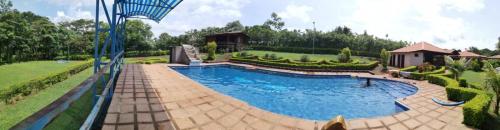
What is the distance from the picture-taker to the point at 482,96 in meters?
6.64

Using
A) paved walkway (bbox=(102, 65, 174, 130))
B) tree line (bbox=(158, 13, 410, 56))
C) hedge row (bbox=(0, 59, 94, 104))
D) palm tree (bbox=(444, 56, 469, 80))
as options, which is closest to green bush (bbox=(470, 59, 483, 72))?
palm tree (bbox=(444, 56, 469, 80))

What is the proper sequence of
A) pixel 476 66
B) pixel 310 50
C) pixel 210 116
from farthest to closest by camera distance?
pixel 310 50, pixel 476 66, pixel 210 116

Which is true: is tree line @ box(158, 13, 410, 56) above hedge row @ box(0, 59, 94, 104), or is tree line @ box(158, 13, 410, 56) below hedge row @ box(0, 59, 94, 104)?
above

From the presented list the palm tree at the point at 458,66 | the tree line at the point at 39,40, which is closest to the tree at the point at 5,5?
the tree line at the point at 39,40

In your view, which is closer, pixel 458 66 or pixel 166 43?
pixel 458 66

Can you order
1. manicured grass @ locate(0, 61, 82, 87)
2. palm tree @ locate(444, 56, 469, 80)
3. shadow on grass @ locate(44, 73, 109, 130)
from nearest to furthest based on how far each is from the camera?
shadow on grass @ locate(44, 73, 109, 130) < manicured grass @ locate(0, 61, 82, 87) < palm tree @ locate(444, 56, 469, 80)

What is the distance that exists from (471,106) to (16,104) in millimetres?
10331

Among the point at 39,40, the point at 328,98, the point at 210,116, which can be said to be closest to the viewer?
the point at 210,116

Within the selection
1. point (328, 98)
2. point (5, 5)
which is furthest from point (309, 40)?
point (5, 5)

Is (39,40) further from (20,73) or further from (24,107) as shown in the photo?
(24,107)

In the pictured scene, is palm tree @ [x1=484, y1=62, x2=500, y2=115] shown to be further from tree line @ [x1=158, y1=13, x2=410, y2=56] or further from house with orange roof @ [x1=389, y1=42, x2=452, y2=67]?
tree line @ [x1=158, y1=13, x2=410, y2=56]

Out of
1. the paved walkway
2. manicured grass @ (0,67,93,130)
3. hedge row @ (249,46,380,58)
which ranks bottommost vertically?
manicured grass @ (0,67,93,130)

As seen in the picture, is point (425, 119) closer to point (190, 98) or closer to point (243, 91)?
point (190, 98)

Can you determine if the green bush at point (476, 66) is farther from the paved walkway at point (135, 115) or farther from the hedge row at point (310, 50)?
the paved walkway at point (135, 115)
